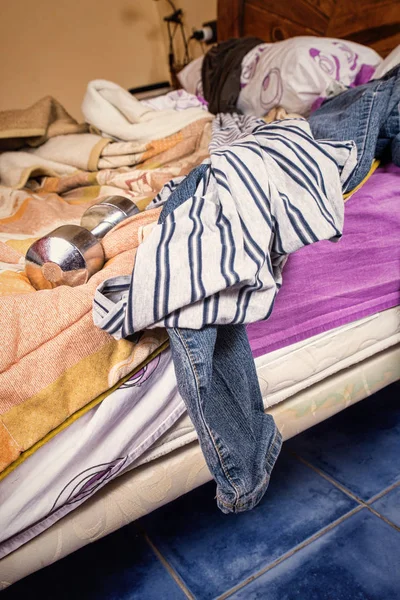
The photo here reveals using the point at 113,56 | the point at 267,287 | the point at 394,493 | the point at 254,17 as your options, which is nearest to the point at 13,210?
the point at 267,287

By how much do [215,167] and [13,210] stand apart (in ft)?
2.29

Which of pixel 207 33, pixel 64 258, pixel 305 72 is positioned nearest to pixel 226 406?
pixel 64 258

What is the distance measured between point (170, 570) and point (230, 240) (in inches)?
23.3

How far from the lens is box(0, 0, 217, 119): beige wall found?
8.14 ft

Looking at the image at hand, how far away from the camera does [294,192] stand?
655 millimetres

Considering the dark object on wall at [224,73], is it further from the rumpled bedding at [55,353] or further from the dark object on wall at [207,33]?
the rumpled bedding at [55,353]

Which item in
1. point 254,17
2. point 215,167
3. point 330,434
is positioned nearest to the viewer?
point 215,167

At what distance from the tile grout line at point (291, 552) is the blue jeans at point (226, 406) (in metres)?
0.26

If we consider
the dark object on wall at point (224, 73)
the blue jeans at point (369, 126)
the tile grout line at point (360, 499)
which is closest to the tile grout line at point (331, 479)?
the tile grout line at point (360, 499)

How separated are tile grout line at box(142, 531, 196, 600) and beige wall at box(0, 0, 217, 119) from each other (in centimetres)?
232

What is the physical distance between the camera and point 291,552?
84 centimetres

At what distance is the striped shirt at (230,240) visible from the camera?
0.55 m

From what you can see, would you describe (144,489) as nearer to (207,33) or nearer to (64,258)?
(64,258)

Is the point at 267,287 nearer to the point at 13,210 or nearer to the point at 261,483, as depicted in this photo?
the point at 261,483
